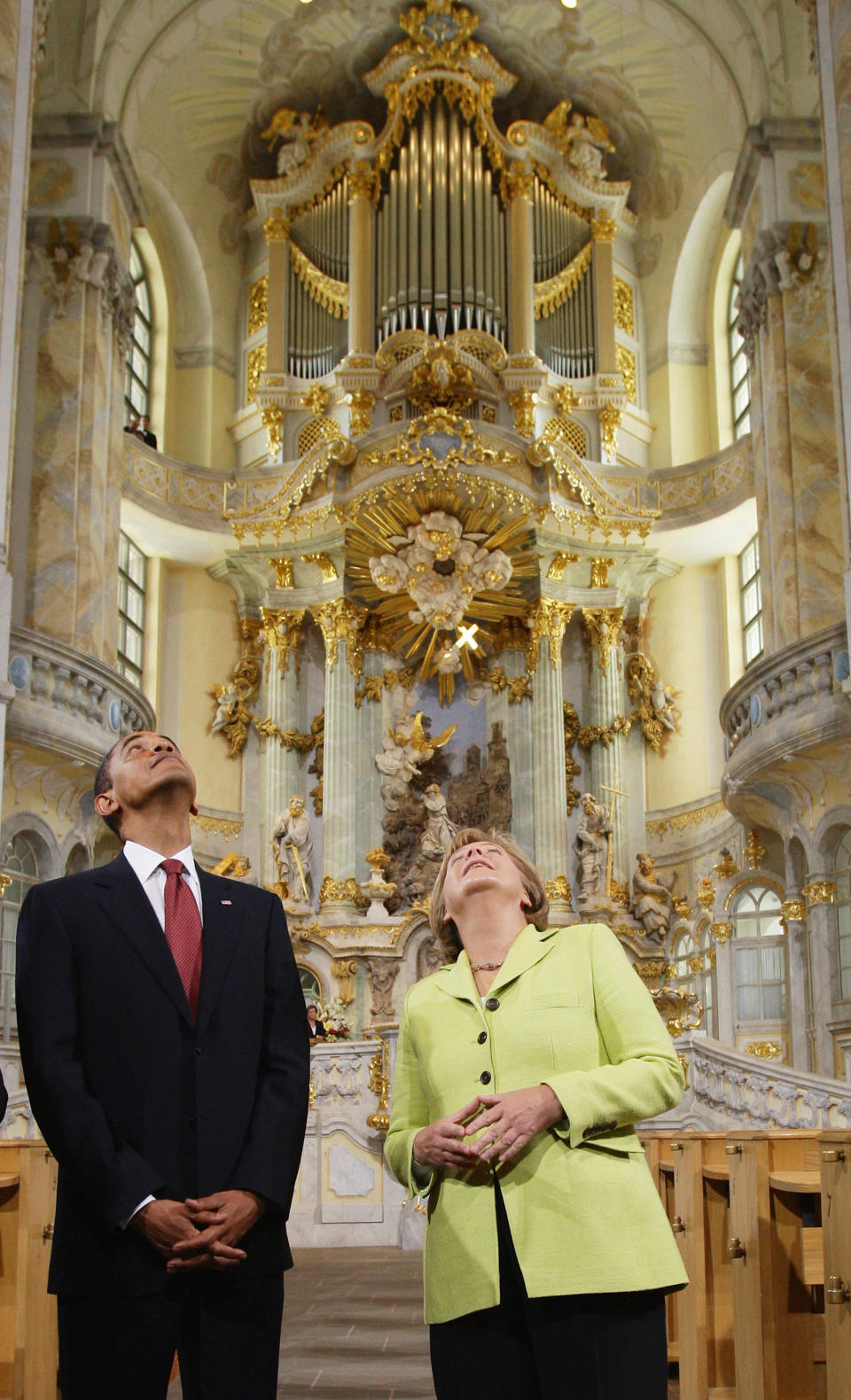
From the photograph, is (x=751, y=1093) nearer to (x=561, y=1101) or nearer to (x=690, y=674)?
(x=561, y=1101)

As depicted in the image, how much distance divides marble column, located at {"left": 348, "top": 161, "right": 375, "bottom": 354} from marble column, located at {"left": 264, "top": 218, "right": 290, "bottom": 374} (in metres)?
1.06

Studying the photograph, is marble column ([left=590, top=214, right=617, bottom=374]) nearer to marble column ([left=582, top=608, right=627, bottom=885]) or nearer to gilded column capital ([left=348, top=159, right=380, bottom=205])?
gilded column capital ([left=348, top=159, right=380, bottom=205])

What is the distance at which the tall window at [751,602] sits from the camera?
20.5 metres

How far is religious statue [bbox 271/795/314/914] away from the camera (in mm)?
19609

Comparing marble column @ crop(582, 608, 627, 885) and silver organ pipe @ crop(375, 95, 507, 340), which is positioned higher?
silver organ pipe @ crop(375, 95, 507, 340)

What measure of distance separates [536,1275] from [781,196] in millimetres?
16645

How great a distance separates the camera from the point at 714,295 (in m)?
22.1

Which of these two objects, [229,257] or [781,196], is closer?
[781,196]

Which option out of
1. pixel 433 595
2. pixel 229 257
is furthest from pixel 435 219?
pixel 433 595

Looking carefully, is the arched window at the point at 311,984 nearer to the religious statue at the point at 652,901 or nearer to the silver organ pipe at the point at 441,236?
the religious statue at the point at 652,901

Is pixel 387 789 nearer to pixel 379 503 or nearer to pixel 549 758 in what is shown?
pixel 549 758

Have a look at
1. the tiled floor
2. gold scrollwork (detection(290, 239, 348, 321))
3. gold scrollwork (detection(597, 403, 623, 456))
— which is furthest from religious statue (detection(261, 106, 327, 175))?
the tiled floor

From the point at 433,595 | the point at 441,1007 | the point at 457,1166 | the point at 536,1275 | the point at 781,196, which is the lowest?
the point at 536,1275

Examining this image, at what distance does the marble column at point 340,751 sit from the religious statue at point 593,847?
2937 mm
